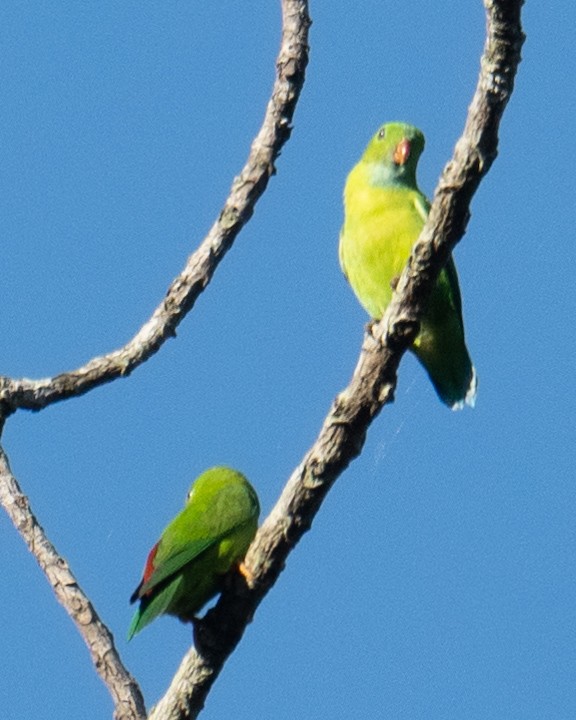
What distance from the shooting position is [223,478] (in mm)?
5891

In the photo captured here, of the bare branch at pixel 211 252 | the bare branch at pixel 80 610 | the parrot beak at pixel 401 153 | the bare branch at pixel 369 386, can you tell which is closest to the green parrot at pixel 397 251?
the parrot beak at pixel 401 153

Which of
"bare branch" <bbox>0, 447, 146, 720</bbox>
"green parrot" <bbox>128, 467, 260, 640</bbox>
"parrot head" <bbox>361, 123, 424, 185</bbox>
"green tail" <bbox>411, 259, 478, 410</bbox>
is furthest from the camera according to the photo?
"parrot head" <bbox>361, 123, 424, 185</bbox>

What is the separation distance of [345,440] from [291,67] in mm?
1752

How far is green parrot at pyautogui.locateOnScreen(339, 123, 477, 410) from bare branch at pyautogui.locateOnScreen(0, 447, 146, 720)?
2.20 meters

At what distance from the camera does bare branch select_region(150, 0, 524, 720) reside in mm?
3955

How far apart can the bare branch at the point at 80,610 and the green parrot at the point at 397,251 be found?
2198 millimetres

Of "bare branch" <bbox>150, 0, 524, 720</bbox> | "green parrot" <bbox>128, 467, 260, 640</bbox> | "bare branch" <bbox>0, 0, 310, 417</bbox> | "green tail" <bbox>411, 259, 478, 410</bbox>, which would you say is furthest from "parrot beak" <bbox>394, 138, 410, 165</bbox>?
"bare branch" <bbox>150, 0, 524, 720</bbox>

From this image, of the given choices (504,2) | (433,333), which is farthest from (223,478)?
(504,2)

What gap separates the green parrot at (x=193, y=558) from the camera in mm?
5172

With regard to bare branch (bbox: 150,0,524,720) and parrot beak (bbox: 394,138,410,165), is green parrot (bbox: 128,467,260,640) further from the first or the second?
parrot beak (bbox: 394,138,410,165)

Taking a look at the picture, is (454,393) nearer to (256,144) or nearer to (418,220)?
(418,220)

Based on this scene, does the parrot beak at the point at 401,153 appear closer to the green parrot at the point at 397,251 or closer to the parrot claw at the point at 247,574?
the green parrot at the point at 397,251

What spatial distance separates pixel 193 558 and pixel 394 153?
2622 mm

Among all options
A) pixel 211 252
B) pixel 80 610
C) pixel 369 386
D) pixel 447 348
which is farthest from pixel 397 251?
pixel 80 610
